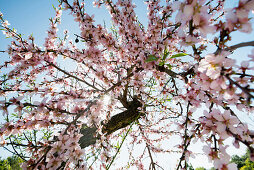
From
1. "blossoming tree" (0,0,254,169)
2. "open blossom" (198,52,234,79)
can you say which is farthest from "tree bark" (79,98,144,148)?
"open blossom" (198,52,234,79)

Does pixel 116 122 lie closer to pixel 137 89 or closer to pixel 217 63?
pixel 137 89

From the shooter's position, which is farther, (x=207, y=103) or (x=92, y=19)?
(x=92, y=19)

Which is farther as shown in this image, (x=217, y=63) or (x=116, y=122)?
(x=116, y=122)

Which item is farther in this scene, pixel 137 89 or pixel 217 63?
pixel 137 89

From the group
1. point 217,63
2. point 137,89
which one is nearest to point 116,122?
point 137,89

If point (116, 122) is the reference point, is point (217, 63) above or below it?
below

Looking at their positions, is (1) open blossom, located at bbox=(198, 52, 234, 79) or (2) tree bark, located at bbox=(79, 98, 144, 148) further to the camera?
(2) tree bark, located at bbox=(79, 98, 144, 148)

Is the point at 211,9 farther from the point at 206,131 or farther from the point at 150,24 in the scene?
the point at 206,131

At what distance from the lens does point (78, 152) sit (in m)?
1.29

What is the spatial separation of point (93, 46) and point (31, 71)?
1.74 metres

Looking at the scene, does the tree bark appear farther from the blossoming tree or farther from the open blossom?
the open blossom

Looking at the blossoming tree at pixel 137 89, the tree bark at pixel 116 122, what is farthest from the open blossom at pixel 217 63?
the tree bark at pixel 116 122

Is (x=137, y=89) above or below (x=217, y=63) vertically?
above

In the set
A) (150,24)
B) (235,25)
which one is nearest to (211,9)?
(150,24)
